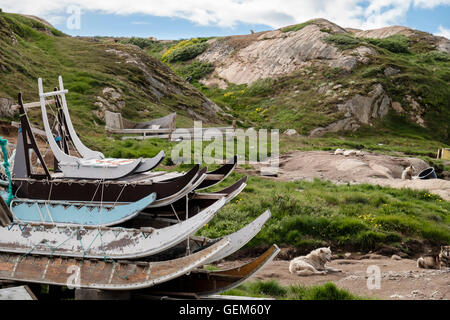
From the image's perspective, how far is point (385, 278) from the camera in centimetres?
1097

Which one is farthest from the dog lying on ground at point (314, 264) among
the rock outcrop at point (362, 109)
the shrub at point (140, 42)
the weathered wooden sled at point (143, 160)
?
the shrub at point (140, 42)

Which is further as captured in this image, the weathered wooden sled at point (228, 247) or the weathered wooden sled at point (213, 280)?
the weathered wooden sled at point (228, 247)

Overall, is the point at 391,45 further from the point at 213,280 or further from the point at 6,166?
the point at 6,166

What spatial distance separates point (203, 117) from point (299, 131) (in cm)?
844

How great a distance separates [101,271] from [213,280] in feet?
7.36

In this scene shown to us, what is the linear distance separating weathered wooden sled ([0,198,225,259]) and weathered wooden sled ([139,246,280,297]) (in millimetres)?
1124

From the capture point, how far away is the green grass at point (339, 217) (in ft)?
45.3

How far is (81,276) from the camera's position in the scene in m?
7.80

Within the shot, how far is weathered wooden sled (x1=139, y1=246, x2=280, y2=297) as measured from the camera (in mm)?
8672

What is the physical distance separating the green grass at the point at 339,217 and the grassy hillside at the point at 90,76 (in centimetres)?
1061

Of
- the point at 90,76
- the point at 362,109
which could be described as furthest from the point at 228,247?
the point at 362,109

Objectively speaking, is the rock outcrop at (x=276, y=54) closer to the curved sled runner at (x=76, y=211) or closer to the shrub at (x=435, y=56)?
the shrub at (x=435, y=56)

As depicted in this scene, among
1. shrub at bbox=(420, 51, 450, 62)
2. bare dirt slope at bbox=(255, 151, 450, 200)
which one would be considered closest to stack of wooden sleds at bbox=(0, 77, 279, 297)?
bare dirt slope at bbox=(255, 151, 450, 200)

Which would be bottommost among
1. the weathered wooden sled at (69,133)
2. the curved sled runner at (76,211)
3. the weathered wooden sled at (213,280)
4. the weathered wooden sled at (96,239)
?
the weathered wooden sled at (213,280)
